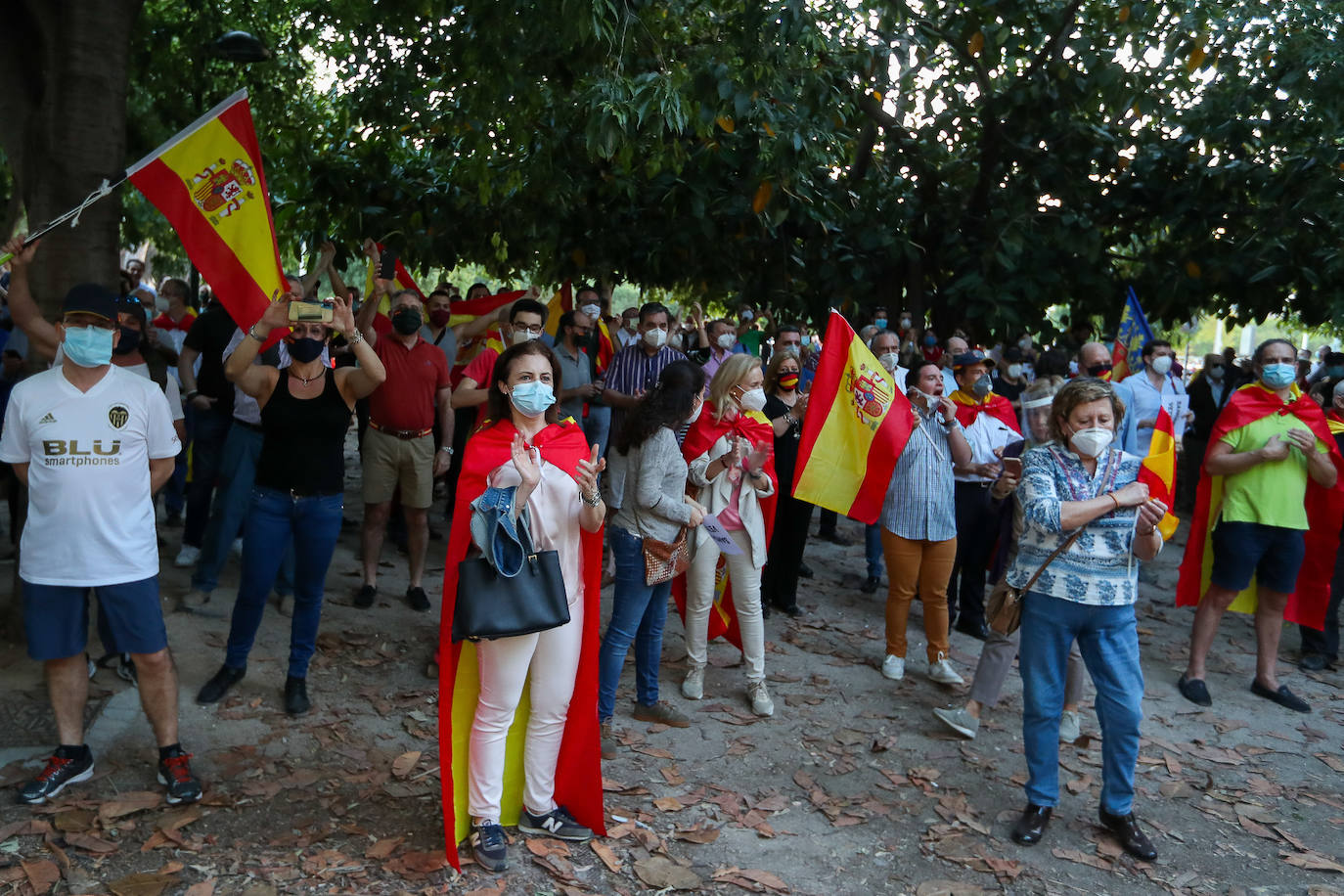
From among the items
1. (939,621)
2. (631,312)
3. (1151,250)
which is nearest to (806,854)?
(939,621)

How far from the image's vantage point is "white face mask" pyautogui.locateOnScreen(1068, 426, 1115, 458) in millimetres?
4727

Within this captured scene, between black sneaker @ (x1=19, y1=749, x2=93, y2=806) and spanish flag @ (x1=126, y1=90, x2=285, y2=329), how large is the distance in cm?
212

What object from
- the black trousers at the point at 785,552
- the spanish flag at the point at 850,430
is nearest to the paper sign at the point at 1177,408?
the black trousers at the point at 785,552

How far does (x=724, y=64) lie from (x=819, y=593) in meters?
4.22

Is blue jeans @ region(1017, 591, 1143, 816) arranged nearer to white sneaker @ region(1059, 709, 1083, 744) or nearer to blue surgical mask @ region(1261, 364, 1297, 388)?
white sneaker @ region(1059, 709, 1083, 744)

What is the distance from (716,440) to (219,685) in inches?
115

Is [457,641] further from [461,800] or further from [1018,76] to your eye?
[1018,76]

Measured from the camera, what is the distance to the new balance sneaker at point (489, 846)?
4340mm

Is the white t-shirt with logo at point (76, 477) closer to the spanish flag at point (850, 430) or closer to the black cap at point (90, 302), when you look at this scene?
the black cap at point (90, 302)

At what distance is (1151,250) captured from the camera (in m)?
13.1

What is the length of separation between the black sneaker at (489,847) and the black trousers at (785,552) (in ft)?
13.4

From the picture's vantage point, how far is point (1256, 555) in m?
7.01

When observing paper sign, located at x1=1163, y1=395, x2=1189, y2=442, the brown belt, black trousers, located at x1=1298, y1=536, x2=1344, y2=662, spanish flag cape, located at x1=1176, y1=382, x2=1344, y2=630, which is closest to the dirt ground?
spanish flag cape, located at x1=1176, y1=382, x2=1344, y2=630

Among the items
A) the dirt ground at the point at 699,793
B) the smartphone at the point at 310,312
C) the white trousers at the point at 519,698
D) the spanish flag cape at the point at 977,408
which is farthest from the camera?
the spanish flag cape at the point at 977,408
